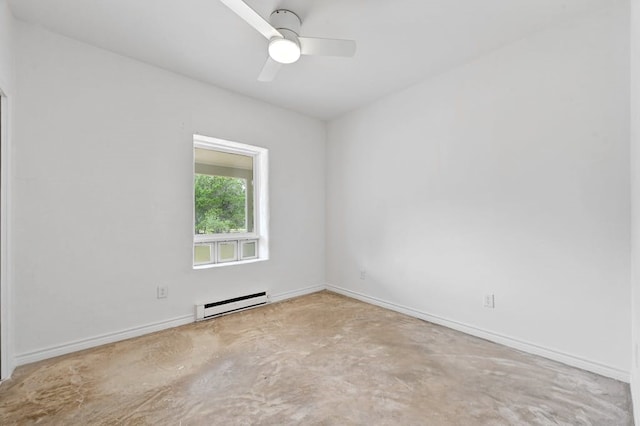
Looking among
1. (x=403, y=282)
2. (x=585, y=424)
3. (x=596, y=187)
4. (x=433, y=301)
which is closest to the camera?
(x=585, y=424)

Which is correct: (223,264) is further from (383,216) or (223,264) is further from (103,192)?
(383,216)

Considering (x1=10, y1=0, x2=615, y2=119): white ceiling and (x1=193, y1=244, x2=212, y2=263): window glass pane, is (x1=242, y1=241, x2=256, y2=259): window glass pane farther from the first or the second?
(x1=10, y1=0, x2=615, y2=119): white ceiling

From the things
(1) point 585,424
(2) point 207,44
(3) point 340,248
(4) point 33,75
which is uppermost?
(2) point 207,44

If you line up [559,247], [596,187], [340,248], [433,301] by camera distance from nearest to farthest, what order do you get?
[596,187] < [559,247] < [433,301] < [340,248]

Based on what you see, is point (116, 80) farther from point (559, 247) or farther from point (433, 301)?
point (559, 247)

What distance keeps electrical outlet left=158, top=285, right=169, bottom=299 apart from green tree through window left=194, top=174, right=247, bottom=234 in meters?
0.68

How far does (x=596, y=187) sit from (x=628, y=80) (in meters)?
0.71

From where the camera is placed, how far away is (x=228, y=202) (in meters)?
3.43

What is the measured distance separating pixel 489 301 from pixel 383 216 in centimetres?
140

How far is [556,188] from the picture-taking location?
2.11 m

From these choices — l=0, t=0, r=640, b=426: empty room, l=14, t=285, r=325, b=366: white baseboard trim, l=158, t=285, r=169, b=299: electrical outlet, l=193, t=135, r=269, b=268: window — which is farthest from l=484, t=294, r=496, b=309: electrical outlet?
l=158, t=285, r=169, b=299: electrical outlet

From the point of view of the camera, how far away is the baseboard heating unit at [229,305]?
294 centimetres

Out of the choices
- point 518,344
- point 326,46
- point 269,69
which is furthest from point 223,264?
point 518,344

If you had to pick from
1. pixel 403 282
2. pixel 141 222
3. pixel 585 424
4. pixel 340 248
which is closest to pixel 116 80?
pixel 141 222
